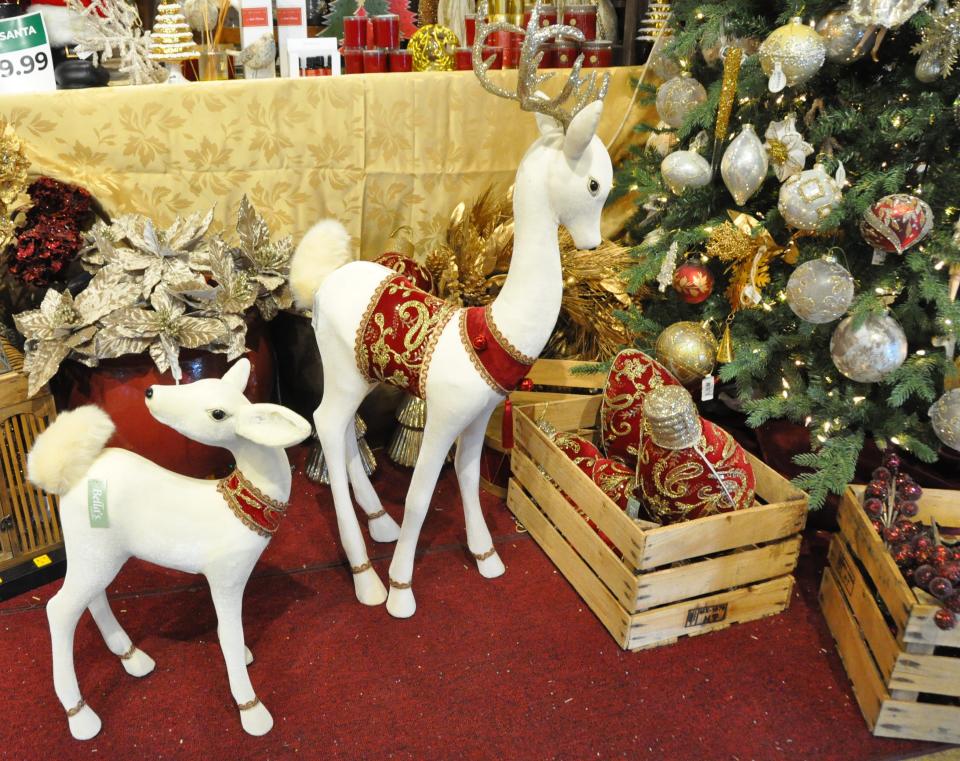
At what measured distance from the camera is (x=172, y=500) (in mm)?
1267

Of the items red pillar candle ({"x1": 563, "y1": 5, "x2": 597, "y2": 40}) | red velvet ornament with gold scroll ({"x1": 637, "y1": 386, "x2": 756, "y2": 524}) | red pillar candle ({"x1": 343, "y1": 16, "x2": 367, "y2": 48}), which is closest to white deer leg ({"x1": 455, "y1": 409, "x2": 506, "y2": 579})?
red velvet ornament with gold scroll ({"x1": 637, "y1": 386, "x2": 756, "y2": 524})

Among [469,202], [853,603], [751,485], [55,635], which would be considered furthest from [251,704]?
[469,202]

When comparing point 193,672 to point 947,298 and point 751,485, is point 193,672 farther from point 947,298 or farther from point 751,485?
point 947,298

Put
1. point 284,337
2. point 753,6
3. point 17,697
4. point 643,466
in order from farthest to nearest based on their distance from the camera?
point 284,337
point 753,6
point 643,466
point 17,697

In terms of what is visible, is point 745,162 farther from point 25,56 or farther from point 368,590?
point 25,56

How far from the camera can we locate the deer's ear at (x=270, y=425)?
3.92 feet

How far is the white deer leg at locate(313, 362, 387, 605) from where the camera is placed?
1.61 m

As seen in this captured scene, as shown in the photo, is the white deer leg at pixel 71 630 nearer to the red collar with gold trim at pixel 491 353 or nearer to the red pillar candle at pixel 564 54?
the red collar with gold trim at pixel 491 353

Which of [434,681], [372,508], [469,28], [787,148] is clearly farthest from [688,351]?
[469,28]

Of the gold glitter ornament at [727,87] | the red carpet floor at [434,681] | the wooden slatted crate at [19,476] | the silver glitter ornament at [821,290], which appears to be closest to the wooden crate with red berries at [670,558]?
the red carpet floor at [434,681]

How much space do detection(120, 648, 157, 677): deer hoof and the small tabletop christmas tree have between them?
56.1 inches

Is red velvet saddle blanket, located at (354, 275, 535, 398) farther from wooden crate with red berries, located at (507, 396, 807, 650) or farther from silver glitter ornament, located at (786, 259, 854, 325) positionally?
silver glitter ornament, located at (786, 259, 854, 325)

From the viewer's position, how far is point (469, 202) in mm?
2240

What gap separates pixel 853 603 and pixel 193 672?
1286 mm
